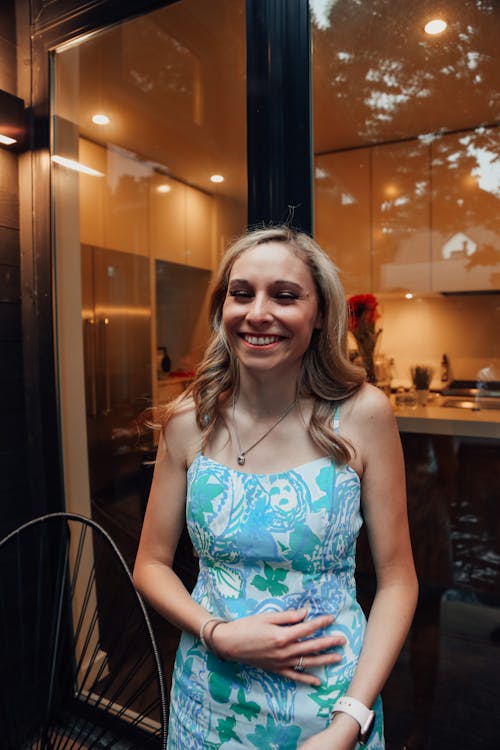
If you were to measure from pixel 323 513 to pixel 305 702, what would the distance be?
32cm

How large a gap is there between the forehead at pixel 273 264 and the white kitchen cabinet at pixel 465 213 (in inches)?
57.8

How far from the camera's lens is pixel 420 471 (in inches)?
83.7

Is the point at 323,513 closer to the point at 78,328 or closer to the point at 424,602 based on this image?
the point at 424,602

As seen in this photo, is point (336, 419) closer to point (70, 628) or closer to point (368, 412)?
point (368, 412)

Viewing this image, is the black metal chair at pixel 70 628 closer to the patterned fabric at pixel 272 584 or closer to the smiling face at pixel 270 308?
the patterned fabric at pixel 272 584

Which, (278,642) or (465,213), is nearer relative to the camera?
(278,642)

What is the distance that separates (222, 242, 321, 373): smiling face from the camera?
97 centimetres

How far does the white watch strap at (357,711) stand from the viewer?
2.85ft

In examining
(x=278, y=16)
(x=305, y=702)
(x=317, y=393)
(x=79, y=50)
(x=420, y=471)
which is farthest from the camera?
(x=420, y=471)

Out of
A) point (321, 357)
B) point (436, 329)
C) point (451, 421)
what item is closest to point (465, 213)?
point (436, 329)

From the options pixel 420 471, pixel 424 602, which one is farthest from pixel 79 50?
pixel 424 602

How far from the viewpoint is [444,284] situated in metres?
3.46

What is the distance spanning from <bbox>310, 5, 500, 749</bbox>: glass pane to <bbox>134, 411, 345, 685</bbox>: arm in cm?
82

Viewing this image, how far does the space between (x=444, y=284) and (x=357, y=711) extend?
9.90 feet
